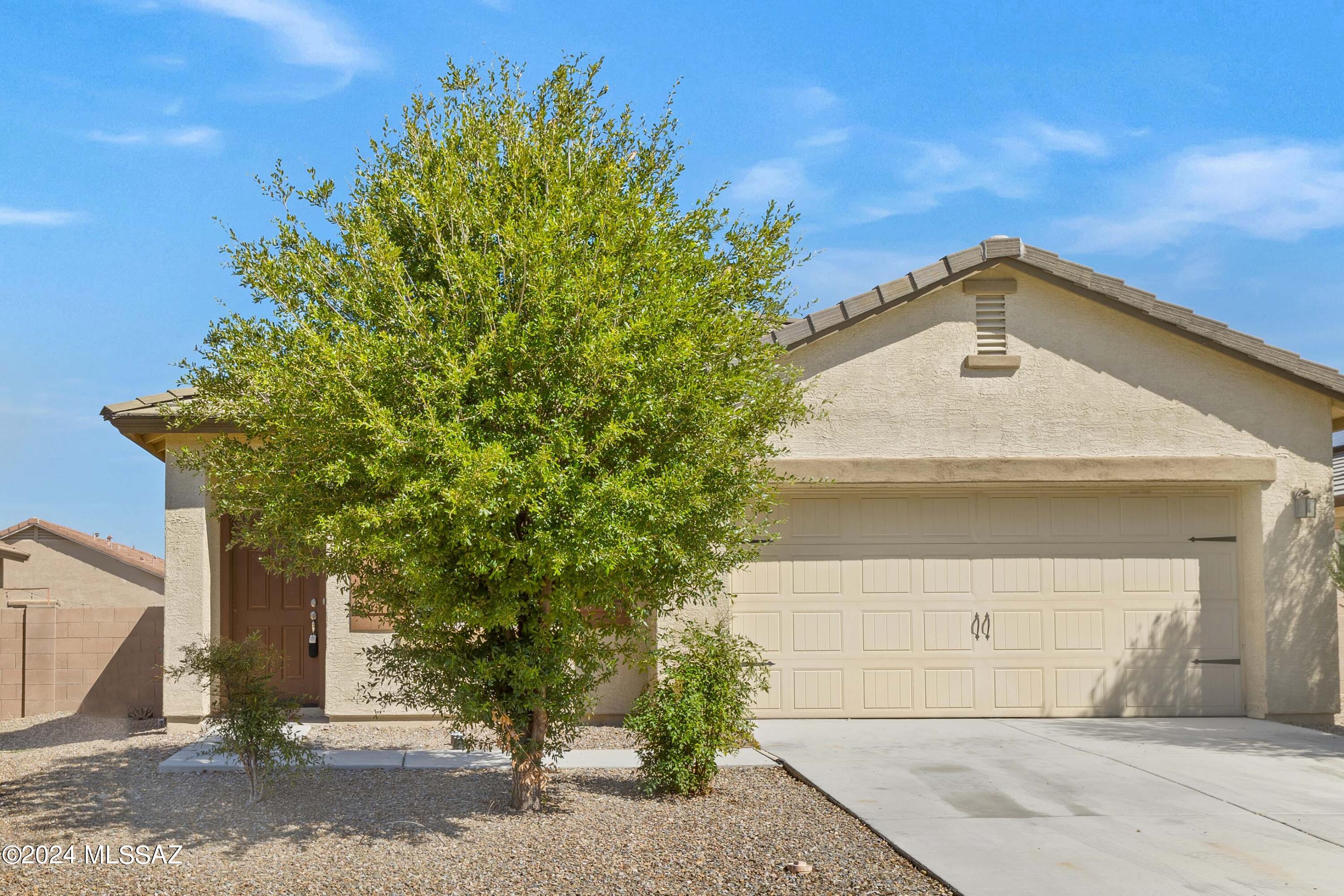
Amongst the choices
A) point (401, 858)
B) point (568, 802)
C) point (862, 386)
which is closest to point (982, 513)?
point (862, 386)

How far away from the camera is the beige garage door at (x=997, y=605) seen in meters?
11.6

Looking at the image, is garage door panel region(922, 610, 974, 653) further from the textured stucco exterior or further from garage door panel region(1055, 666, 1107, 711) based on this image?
the textured stucco exterior

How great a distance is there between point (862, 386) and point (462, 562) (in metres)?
6.12

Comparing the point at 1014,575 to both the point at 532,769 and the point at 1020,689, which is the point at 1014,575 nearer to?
the point at 1020,689

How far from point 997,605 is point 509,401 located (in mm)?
7218

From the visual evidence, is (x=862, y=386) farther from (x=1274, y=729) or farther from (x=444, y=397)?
(x=444, y=397)

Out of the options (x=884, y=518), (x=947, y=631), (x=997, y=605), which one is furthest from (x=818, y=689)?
(x=997, y=605)

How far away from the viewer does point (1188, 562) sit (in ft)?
39.5

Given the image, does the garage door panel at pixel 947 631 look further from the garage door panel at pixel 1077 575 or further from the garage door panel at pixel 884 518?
the garage door panel at pixel 1077 575

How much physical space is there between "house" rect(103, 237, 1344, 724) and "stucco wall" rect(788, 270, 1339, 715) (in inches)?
0.9

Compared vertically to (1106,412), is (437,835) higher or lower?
lower

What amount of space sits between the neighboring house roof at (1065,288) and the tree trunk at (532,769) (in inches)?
203

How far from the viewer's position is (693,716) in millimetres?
7852

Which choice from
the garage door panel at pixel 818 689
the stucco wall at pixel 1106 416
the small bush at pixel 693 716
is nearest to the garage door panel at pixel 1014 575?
the stucco wall at pixel 1106 416
